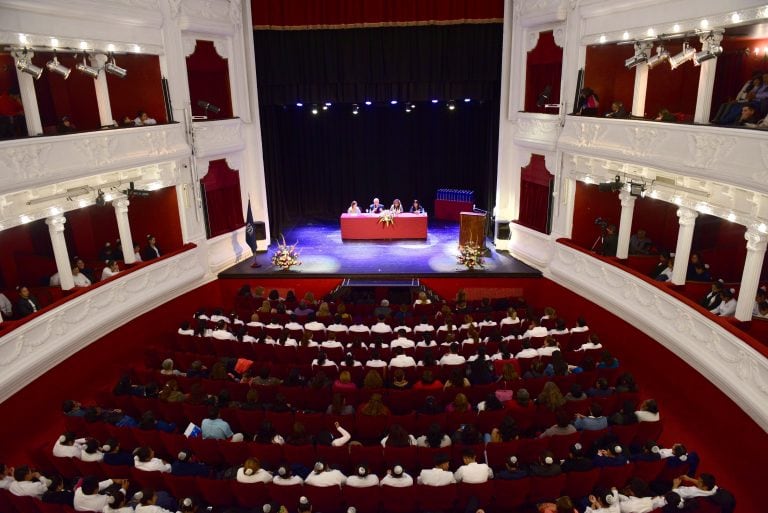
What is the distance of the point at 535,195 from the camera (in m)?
15.5

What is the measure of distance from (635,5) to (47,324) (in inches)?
506

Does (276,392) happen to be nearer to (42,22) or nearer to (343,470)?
(343,470)

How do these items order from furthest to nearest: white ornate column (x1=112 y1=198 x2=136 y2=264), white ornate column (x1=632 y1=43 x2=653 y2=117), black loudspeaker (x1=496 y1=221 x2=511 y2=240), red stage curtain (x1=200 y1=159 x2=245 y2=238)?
1. black loudspeaker (x1=496 y1=221 x2=511 y2=240)
2. red stage curtain (x1=200 y1=159 x2=245 y2=238)
3. white ornate column (x1=112 y1=198 x2=136 y2=264)
4. white ornate column (x1=632 y1=43 x2=653 y2=117)

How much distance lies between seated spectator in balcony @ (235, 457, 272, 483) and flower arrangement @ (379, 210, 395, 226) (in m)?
11.2

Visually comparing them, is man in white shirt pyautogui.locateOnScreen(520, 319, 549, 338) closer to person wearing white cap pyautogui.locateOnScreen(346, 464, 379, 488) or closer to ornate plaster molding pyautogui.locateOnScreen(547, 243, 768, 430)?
ornate plaster molding pyautogui.locateOnScreen(547, 243, 768, 430)

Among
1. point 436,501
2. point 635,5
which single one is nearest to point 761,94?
point 635,5

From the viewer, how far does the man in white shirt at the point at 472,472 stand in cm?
648

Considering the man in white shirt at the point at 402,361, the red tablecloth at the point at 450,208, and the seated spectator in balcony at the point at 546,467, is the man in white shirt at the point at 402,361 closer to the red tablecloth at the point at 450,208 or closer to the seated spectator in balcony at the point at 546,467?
the seated spectator in balcony at the point at 546,467

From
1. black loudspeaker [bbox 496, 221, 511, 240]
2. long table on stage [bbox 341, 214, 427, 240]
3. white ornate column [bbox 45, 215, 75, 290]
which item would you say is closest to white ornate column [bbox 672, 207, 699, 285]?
black loudspeaker [bbox 496, 221, 511, 240]

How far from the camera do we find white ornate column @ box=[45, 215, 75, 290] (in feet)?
35.5

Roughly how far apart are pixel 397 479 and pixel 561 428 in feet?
7.81

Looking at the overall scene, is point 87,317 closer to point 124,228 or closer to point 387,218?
point 124,228

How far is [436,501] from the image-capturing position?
6.40 metres

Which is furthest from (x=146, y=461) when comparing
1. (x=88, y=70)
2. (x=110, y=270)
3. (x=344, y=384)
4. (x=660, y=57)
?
(x=660, y=57)
